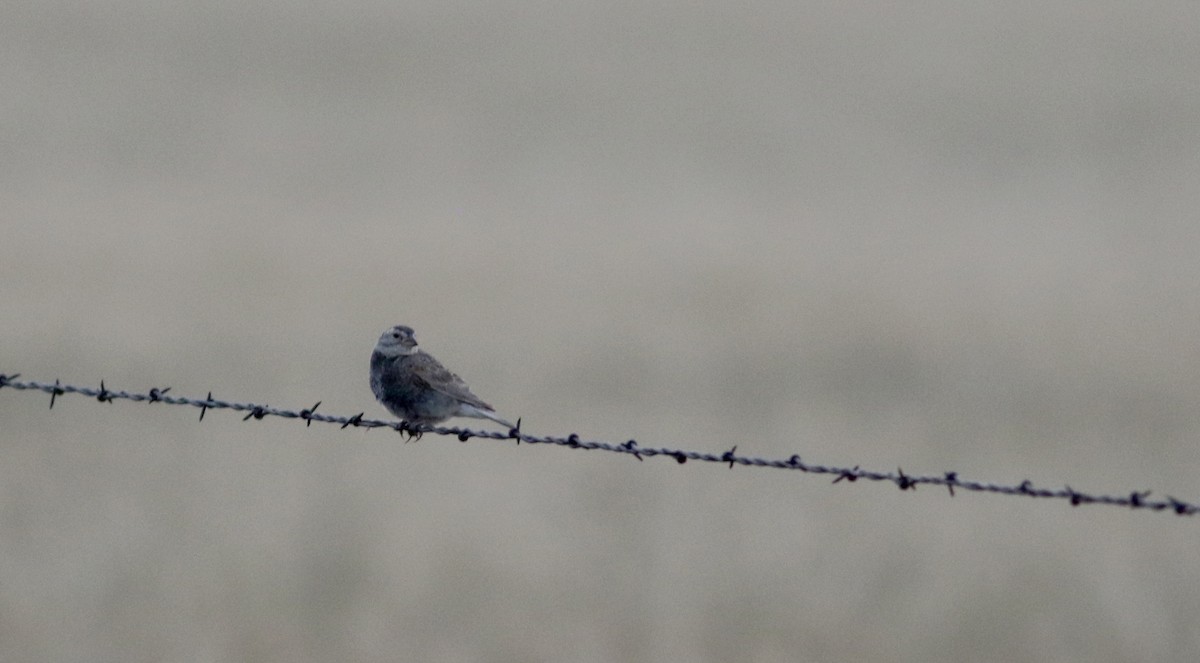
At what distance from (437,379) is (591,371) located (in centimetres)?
672

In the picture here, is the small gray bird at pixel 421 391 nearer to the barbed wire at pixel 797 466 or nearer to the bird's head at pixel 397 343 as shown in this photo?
the bird's head at pixel 397 343

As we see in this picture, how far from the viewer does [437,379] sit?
8.85 meters

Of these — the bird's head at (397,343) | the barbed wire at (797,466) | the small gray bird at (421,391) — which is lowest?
the barbed wire at (797,466)

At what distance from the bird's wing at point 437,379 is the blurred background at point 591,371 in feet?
5.51

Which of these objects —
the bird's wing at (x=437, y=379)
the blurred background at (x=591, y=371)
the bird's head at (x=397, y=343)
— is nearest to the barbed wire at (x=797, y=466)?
the bird's wing at (x=437, y=379)

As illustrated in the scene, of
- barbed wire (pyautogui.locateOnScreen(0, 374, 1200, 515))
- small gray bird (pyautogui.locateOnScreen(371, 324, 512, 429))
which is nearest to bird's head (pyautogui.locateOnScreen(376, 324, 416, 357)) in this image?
small gray bird (pyautogui.locateOnScreen(371, 324, 512, 429))

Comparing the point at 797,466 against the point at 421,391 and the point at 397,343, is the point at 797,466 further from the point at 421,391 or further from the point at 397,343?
the point at 397,343

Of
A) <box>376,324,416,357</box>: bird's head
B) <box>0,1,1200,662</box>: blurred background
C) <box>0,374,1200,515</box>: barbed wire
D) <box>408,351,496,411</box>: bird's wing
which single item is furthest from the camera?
<box>0,1,1200,662</box>: blurred background

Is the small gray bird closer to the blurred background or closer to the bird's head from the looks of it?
the bird's head

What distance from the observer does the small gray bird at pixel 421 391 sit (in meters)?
8.84

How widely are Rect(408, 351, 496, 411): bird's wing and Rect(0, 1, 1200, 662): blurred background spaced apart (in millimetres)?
1681

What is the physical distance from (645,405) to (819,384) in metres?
1.84

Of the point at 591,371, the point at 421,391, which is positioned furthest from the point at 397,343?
the point at 591,371

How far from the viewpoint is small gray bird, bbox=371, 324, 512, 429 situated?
8.84 m
